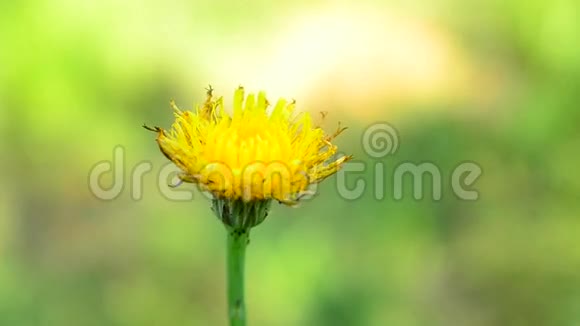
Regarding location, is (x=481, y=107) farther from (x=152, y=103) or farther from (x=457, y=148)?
(x=152, y=103)

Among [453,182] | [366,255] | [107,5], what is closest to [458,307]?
[366,255]

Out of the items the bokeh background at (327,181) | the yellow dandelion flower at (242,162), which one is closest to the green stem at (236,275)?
the yellow dandelion flower at (242,162)

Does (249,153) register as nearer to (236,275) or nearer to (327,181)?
(236,275)

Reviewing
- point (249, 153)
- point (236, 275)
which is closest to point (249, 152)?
point (249, 153)

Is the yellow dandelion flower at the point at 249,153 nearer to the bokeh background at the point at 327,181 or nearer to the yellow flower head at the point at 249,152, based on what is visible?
the yellow flower head at the point at 249,152

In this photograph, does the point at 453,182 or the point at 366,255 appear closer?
the point at 366,255

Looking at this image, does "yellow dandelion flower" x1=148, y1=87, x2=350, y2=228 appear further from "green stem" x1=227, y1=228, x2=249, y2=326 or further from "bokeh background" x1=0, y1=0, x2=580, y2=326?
"bokeh background" x1=0, y1=0, x2=580, y2=326
